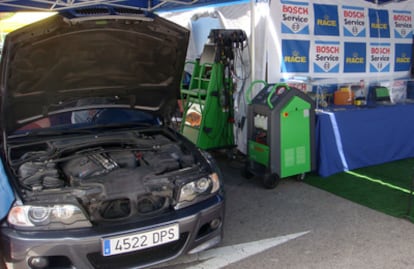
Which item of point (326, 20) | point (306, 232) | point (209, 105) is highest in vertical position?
point (326, 20)

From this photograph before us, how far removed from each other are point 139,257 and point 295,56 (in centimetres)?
389

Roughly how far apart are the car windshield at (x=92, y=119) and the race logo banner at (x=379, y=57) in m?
4.15

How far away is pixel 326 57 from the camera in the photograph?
5777mm

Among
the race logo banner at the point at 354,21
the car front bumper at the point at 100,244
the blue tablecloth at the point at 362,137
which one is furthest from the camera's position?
the race logo banner at the point at 354,21

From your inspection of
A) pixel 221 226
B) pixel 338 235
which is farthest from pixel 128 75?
pixel 338 235

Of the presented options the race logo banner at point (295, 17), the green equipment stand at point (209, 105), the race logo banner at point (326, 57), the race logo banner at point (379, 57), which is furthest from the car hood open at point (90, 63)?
the race logo banner at point (379, 57)

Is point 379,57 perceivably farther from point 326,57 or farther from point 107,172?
point 107,172

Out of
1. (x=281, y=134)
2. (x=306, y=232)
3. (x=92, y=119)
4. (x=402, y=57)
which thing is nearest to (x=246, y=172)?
(x=281, y=134)

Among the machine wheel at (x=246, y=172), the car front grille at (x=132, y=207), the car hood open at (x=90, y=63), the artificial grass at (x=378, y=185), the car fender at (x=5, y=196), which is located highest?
the car hood open at (x=90, y=63)

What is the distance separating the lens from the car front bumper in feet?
7.27

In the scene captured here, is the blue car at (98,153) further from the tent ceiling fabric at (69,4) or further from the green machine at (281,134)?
→ the tent ceiling fabric at (69,4)

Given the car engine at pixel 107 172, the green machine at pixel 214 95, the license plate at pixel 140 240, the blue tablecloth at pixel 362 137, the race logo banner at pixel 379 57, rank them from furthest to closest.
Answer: the race logo banner at pixel 379 57, the green machine at pixel 214 95, the blue tablecloth at pixel 362 137, the car engine at pixel 107 172, the license plate at pixel 140 240

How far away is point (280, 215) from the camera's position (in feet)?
12.5

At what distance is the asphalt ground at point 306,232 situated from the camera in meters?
2.97
